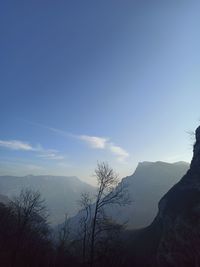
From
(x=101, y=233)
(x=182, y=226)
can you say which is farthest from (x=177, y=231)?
(x=101, y=233)

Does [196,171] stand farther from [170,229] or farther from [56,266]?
[56,266]

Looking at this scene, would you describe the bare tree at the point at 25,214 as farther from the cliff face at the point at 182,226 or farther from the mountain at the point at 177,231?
the cliff face at the point at 182,226

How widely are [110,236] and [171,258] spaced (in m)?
38.4

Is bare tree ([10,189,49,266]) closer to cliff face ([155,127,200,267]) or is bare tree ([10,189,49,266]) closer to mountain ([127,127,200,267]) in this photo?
mountain ([127,127,200,267])

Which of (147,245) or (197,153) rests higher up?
(197,153)

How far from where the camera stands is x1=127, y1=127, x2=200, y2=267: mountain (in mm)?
65312

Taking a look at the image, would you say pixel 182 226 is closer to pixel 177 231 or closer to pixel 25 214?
pixel 177 231

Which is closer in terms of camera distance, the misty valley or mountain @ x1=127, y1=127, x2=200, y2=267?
the misty valley

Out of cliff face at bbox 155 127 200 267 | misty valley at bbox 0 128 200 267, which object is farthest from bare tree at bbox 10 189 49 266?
cliff face at bbox 155 127 200 267

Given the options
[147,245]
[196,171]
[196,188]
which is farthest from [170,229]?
[147,245]

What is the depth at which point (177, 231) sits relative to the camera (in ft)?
232

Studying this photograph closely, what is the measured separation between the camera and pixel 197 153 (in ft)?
304

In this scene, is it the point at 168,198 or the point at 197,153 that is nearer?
the point at 197,153

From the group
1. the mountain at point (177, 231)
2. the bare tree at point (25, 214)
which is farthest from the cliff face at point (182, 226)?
the bare tree at point (25, 214)
